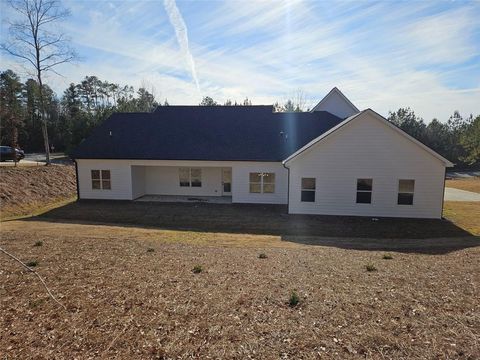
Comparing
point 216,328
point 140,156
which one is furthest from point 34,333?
point 140,156

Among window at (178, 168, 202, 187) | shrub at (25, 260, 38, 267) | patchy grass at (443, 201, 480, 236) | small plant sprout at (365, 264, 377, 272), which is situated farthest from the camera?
window at (178, 168, 202, 187)

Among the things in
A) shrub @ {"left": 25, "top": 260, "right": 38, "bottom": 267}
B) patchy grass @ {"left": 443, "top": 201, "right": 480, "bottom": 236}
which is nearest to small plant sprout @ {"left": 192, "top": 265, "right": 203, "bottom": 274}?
shrub @ {"left": 25, "top": 260, "right": 38, "bottom": 267}

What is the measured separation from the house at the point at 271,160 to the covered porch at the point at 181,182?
2.9 inches

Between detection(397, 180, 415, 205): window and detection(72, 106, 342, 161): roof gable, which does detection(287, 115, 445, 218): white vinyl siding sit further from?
detection(72, 106, 342, 161): roof gable

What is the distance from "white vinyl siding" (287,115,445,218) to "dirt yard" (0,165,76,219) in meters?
16.4

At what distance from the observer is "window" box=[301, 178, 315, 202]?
700 inches

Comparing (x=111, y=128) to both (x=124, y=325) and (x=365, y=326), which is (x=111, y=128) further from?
(x=365, y=326)

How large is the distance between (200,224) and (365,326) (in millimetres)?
11653

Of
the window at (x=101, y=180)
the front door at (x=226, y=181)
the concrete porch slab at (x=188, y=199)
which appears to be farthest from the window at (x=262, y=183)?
the window at (x=101, y=180)

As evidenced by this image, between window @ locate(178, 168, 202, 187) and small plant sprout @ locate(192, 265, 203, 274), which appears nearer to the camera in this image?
small plant sprout @ locate(192, 265, 203, 274)

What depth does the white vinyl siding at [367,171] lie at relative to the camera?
16.9m

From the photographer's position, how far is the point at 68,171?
27.6m

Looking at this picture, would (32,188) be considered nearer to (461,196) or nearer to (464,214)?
(464,214)

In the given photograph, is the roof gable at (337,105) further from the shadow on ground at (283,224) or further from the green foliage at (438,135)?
the green foliage at (438,135)
